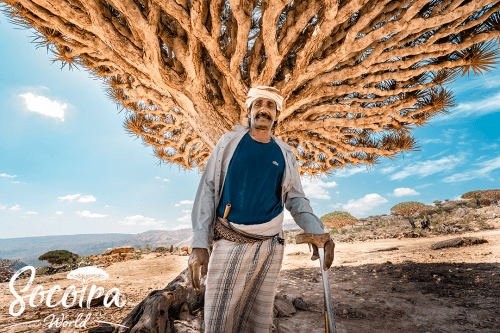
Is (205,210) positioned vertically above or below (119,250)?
above

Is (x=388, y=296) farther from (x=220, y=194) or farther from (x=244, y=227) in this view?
(x=220, y=194)

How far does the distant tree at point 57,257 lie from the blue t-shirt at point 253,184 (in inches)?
459

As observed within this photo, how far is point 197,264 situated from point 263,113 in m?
1.29

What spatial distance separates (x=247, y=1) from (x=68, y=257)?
41.8ft

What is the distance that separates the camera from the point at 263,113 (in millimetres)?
1938

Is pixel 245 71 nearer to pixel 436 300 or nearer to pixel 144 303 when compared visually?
pixel 144 303

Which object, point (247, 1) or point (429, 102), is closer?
point (247, 1)

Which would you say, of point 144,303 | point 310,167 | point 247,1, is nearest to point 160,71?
point 247,1

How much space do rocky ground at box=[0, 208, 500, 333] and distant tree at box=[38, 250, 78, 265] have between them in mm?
5337

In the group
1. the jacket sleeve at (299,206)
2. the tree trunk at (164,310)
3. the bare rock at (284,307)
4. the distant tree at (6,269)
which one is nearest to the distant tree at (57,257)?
the distant tree at (6,269)

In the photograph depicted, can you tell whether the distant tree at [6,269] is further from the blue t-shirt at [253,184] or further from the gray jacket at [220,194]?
the blue t-shirt at [253,184]

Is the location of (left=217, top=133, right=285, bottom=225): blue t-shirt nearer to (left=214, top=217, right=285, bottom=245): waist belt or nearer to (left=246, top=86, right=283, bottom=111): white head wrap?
(left=214, top=217, right=285, bottom=245): waist belt

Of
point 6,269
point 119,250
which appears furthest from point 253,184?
point 119,250

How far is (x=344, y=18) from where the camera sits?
2873 millimetres
